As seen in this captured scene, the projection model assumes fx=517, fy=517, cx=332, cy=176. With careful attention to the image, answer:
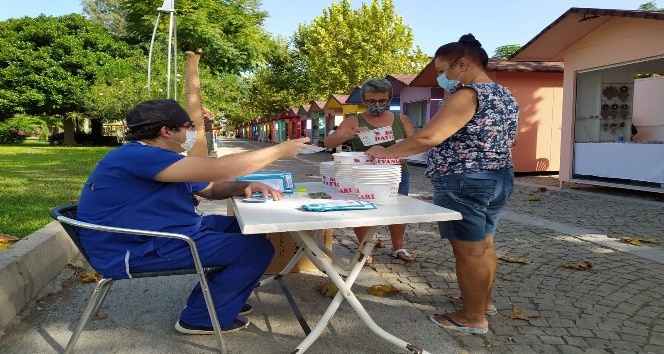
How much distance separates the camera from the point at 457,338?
3.08m

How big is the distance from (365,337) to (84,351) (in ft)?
5.27

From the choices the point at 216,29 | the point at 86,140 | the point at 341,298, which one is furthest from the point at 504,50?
the point at 341,298

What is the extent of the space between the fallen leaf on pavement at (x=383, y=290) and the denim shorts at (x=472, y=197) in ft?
3.28

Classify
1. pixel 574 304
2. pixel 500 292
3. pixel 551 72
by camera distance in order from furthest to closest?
pixel 551 72
pixel 500 292
pixel 574 304

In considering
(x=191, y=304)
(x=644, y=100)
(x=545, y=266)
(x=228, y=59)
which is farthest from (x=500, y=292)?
(x=228, y=59)

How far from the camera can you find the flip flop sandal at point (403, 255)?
4.86 meters

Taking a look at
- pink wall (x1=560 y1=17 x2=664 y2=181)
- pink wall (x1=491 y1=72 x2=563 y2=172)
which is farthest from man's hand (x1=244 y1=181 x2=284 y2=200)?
pink wall (x1=491 y1=72 x2=563 y2=172)

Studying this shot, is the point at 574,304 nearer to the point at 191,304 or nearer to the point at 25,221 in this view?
the point at 191,304

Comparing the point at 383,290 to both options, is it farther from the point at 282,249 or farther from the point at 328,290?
the point at 282,249

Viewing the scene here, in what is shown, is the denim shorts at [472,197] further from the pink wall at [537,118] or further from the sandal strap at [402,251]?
the pink wall at [537,118]

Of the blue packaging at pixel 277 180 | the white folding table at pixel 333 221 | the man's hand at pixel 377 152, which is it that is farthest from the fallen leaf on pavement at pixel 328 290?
the man's hand at pixel 377 152

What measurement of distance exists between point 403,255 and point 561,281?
138 centimetres

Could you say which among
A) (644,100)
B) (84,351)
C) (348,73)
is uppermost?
(348,73)

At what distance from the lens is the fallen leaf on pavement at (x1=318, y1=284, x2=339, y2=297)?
3.87 metres
